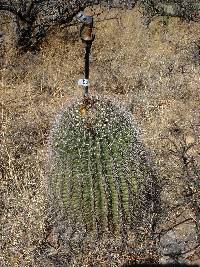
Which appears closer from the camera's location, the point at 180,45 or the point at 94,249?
the point at 94,249

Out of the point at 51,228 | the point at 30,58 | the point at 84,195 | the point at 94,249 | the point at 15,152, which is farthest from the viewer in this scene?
the point at 30,58

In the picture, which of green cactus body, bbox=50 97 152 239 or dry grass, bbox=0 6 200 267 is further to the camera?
dry grass, bbox=0 6 200 267

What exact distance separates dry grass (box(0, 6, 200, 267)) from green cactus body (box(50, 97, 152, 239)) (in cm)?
41

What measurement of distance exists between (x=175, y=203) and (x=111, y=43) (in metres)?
3.59

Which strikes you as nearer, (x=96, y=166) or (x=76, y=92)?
(x=96, y=166)

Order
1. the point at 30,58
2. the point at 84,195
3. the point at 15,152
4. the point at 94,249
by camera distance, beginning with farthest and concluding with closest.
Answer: the point at 30,58 < the point at 15,152 < the point at 94,249 < the point at 84,195

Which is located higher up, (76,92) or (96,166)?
(76,92)

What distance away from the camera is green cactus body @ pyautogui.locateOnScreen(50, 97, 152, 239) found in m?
3.40

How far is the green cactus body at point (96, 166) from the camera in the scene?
3.40m

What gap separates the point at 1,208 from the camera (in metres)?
4.14

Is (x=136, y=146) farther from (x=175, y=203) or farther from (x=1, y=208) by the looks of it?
(x=1, y=208)

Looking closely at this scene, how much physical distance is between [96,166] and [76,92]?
272cm

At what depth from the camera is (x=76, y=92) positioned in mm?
6039

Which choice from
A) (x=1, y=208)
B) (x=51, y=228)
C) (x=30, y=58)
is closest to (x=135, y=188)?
(x=51, y=228)
